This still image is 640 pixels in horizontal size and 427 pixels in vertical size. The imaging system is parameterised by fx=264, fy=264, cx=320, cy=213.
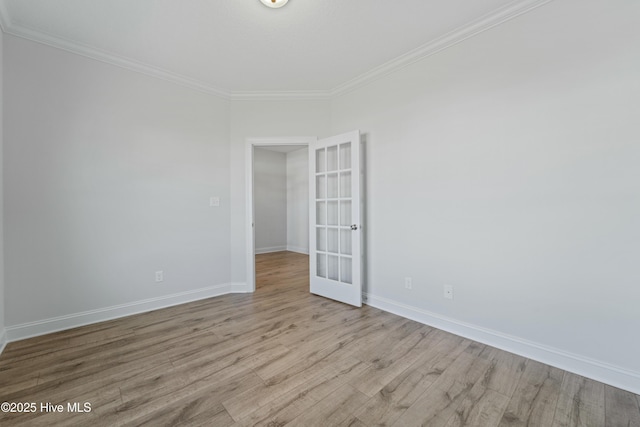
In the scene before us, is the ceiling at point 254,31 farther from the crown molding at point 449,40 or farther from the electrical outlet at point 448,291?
the electrical outlet at point 448,291

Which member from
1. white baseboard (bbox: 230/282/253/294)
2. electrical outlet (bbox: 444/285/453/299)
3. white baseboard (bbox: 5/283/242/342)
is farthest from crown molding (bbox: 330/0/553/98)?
white baseboard (bbox: 5/283/242/342)

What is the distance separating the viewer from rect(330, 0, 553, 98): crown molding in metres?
2.00

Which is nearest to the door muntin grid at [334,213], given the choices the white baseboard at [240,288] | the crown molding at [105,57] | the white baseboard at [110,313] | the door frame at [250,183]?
the door frame at [250,183]

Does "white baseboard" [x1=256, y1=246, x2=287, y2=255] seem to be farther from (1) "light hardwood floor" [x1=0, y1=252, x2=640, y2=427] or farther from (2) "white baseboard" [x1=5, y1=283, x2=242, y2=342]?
(1) "light hardwood floor" [x1=0, y1=252, x2=640, y2=427]

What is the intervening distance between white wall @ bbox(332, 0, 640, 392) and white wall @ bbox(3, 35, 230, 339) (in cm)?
242

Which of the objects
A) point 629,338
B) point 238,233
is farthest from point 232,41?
point 629,338

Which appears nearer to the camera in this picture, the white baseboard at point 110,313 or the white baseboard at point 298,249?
the white baseboard at point 110,313

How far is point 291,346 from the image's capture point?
217cm

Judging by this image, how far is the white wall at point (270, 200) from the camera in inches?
264

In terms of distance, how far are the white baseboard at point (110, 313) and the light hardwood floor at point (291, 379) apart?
0.11m

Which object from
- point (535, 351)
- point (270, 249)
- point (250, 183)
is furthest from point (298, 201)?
point (535, 351)

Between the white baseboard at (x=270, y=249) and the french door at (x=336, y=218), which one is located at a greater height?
the french door at (x=336, y=218)

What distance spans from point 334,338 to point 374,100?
2577 millimetres

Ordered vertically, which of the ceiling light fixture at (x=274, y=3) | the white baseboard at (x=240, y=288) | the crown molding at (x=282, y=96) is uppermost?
the ceiling light fixture at (x=274, y=3)
